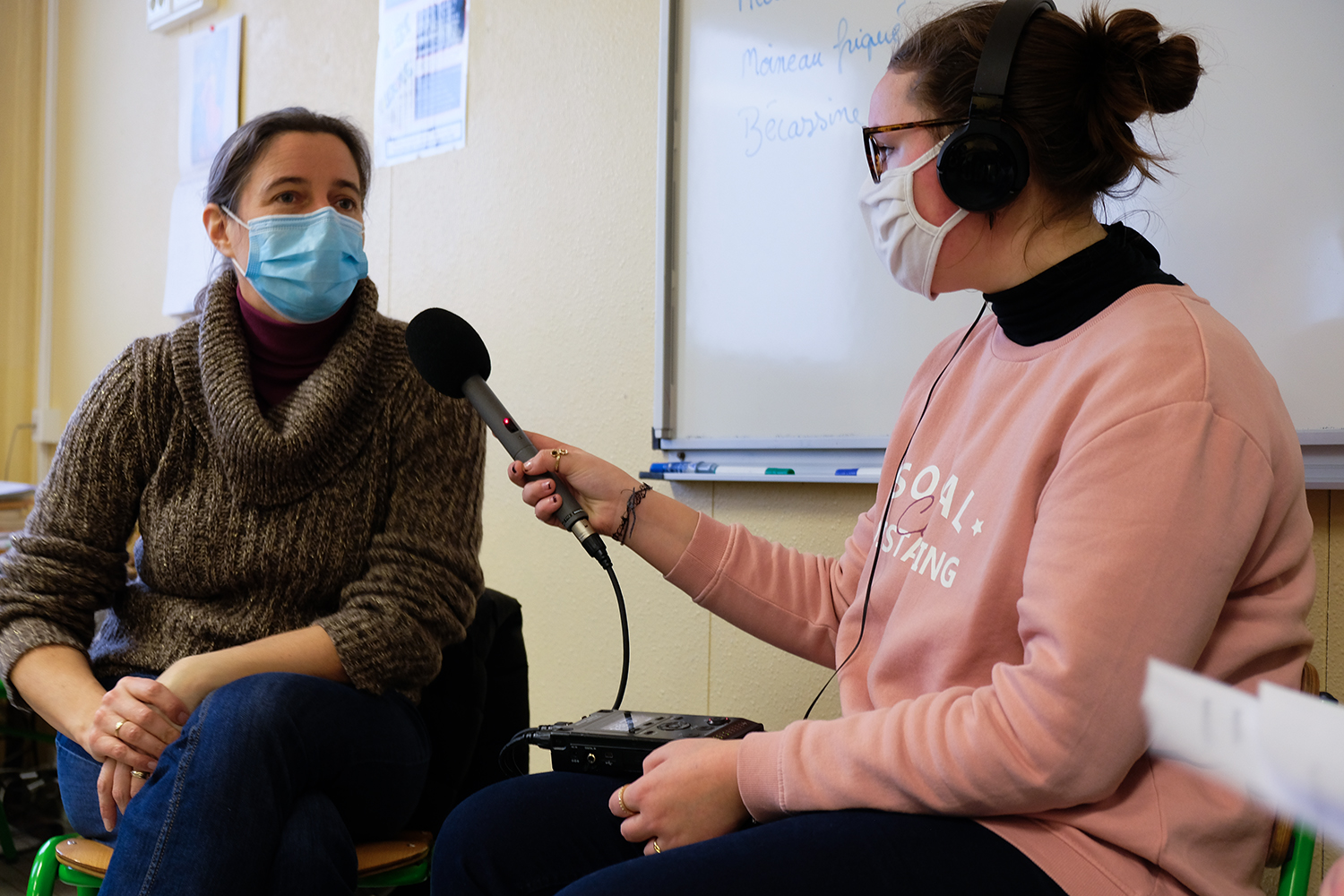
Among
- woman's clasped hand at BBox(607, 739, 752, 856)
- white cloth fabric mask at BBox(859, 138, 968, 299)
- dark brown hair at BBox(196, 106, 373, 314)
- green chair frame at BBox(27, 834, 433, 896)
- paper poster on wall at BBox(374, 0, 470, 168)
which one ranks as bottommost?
green chair frame at BBox(27, 834, 433, 896)

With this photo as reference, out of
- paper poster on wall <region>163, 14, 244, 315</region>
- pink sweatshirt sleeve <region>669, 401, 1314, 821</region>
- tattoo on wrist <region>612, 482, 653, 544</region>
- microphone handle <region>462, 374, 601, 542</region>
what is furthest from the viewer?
paper poster on wall <region>163, 14, 244, 315</region>

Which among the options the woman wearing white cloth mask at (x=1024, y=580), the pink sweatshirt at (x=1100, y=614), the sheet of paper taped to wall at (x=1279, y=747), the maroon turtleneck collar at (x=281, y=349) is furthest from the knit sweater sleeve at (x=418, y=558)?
the sheet of paper taped to wall at (x=1279, y=747)

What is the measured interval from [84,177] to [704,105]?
2289 mm

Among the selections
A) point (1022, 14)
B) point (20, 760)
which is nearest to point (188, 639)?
point (1022, 14)

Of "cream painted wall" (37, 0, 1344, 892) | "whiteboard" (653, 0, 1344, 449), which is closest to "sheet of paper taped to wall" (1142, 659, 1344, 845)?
"whiteboard" (653, 0, 1344, 449)

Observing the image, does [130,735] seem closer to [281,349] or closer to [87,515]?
[87,515]

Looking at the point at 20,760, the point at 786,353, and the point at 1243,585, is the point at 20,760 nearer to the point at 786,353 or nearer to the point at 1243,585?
Result: the point at 786,353

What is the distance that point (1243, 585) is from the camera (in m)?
0.72

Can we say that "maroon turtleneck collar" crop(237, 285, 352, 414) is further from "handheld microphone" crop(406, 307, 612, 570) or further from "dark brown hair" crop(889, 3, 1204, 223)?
"dark brown hair" crop(889, 3, 1204, 223)

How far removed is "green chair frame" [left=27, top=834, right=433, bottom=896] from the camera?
1.09m

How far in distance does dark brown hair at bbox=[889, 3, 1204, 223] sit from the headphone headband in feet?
0.04

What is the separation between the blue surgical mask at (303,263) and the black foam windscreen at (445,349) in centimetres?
33

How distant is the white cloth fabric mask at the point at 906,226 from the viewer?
0.91m

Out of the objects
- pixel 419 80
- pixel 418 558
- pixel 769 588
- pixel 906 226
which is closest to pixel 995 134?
pixel 906 226
